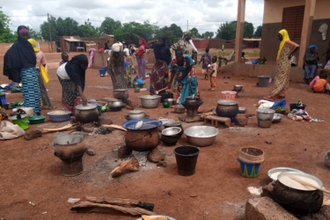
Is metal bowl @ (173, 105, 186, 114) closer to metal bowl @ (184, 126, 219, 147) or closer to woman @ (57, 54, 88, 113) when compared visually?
metal bowl @ (184, 126, 219, 147)

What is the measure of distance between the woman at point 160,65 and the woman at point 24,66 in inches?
126

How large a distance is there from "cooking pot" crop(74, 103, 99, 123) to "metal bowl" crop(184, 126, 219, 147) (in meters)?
1.97

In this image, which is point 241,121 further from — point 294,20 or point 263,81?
point 294,20

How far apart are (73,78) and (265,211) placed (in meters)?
4.55

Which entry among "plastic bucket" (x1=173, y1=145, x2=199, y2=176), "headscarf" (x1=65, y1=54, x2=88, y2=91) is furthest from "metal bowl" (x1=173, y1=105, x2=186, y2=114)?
"plastic bucket" (x1=173, y1=145, x2=199, y2=176)

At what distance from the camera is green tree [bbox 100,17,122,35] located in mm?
52969

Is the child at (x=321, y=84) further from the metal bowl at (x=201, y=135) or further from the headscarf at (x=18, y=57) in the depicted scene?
the headscarf at (x=18, y=57)

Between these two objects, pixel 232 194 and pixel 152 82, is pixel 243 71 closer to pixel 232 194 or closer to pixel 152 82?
pixel 152 82

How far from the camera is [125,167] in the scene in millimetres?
3693

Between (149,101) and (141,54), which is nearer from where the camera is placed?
(149,101)

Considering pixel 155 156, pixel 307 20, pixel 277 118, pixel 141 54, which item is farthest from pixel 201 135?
pixel 307 20

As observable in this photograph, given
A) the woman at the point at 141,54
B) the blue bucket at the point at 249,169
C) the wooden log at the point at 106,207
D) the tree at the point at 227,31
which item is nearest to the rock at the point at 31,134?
the wooden log at the point at 106,207

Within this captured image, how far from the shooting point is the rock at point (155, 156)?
13.3ft

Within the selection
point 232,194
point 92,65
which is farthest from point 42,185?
point 92,65
